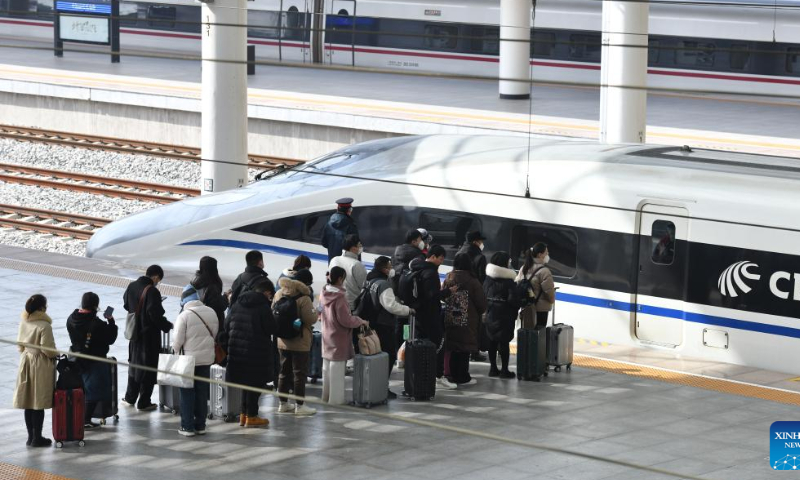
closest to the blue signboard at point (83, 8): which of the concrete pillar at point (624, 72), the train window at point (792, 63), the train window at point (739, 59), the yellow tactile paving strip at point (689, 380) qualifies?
the train window at point (739, 59)

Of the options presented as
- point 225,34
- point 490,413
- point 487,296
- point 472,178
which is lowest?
point 490,413

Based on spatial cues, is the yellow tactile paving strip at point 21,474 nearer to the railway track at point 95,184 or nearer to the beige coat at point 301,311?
the beige coat at point 301,311

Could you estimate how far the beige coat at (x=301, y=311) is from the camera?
11.1 metres

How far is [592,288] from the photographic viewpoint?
548 inches

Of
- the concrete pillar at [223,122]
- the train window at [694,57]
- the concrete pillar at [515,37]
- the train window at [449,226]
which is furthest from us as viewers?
the train window at [694,57]

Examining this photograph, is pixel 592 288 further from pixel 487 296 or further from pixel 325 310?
pixel 325 310

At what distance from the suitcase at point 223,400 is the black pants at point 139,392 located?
56 cm

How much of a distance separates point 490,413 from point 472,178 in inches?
149

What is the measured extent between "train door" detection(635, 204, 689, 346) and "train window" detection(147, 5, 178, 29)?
26704mm

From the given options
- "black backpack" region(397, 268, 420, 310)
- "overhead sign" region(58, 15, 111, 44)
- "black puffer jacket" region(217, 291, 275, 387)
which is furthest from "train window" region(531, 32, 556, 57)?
"black puffer jacket" region(217, 291, 275, 387)

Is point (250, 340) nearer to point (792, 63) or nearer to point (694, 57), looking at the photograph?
point (792, 63)

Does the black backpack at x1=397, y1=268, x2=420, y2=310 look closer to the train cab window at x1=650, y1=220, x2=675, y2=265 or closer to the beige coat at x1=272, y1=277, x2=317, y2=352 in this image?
the beige coat at x1=272, y1=277, x2=317, y2=352

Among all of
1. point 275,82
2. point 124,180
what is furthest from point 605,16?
point 275,82

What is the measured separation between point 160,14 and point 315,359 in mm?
27593
